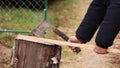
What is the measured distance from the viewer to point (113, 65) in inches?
268

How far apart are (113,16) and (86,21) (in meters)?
0.52

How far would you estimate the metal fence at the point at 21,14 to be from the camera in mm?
8180

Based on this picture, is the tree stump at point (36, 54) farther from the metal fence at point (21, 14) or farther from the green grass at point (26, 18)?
the metal fence at point (21, 14)

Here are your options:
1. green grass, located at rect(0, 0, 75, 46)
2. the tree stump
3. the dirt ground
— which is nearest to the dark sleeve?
the tree stump

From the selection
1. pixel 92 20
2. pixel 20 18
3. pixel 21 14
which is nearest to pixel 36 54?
pixel 92 20

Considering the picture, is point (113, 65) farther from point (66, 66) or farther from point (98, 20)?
point (98, 20)

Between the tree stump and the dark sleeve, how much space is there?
1.55 ft

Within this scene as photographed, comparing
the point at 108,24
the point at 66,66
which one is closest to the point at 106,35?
the point at 108,24

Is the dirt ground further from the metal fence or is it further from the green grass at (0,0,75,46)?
the metal fence

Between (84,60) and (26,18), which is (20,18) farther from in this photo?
(84,60)

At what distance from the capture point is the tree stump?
14.8ft

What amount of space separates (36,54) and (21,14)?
14.0 ft

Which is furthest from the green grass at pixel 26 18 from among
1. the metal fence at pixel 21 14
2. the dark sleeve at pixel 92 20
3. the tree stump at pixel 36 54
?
the dark sleeve at pixel 92 20

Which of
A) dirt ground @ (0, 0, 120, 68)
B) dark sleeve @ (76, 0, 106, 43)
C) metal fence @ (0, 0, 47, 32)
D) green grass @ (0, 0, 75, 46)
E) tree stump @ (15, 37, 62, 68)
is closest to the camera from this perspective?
dark sleeve @ (76, 0, 106, 43)
